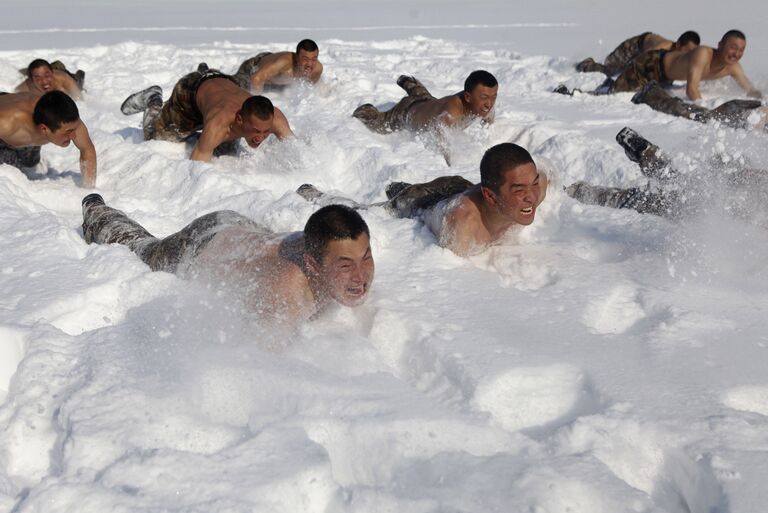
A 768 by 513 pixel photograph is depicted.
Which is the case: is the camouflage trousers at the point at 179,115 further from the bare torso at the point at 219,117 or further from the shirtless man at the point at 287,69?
the shirtless man at the point at 287,69

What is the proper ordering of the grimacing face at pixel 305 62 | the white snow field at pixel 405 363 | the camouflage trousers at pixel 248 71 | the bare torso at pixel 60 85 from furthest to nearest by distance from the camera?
the camouflage trousers at pixel 248 71, the grimacing face at pixel 305 62, the bare torso at pixel 60 85, the white snow field at pixel 405 363

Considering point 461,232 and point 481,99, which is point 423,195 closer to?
point 461,232

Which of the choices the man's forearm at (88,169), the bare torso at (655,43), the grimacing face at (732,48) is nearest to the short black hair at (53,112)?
the man's forearm at (88,169)

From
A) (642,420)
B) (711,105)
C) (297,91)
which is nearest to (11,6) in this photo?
(297,91)

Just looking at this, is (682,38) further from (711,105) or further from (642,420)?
(642,420)

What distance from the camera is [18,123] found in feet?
14.9

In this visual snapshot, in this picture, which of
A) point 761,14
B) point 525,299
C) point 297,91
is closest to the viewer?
point 525,299

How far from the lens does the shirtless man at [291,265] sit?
2.61 metres

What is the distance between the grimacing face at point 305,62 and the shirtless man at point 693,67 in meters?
3.03

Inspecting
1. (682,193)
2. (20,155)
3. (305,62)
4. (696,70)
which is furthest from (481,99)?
(20,155)

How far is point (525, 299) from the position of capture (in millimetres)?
2922

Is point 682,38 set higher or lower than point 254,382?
higher

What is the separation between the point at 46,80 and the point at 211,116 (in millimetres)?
2718

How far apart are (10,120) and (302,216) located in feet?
7.12
